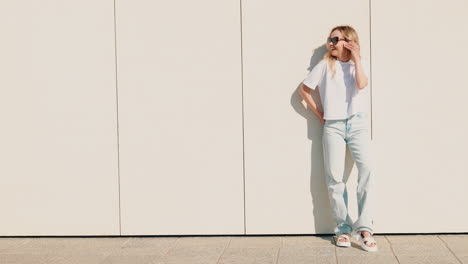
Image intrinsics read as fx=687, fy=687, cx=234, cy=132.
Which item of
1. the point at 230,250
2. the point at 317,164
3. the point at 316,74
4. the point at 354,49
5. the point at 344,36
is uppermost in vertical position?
the point at 344,36

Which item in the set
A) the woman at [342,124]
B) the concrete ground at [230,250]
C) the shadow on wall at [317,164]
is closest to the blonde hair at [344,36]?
the woman at [342,124]

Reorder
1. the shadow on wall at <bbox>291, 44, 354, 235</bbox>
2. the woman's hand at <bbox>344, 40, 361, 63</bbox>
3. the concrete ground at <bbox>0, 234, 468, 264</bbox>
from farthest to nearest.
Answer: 1. the shadow on wall at <bbox>291, 44, 354, 235</bbox>
2. the woman's hand at <bbox>344, 40, 361, 63</bbox>
3. the concrete ground at <bbox>0, 234, 468, 264</bbox>

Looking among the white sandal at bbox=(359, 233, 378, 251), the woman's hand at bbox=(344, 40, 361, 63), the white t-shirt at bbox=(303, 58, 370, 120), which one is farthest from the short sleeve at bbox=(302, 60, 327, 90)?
the white sandal at bbox=(359, 233, 378, 251)

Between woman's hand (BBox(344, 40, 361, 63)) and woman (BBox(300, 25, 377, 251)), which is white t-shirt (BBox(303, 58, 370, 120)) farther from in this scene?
woman's hand (BBox(344, 40, 361, 63))

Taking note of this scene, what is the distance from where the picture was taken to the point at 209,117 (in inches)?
261

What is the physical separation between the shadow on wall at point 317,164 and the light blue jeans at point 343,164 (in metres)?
0.21

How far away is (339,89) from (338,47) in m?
0.38

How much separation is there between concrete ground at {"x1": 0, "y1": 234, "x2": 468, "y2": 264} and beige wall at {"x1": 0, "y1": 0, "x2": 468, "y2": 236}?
0.15 metres

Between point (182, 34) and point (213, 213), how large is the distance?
1757 mm

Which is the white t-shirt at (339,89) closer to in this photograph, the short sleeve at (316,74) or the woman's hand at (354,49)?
the short sleeve at (316,74)

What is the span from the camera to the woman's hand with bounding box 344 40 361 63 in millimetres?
6082

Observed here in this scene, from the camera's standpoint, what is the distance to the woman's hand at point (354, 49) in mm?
6082

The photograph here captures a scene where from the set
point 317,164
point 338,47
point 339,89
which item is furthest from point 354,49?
point 317,164

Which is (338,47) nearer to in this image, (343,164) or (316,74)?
(316,74)
